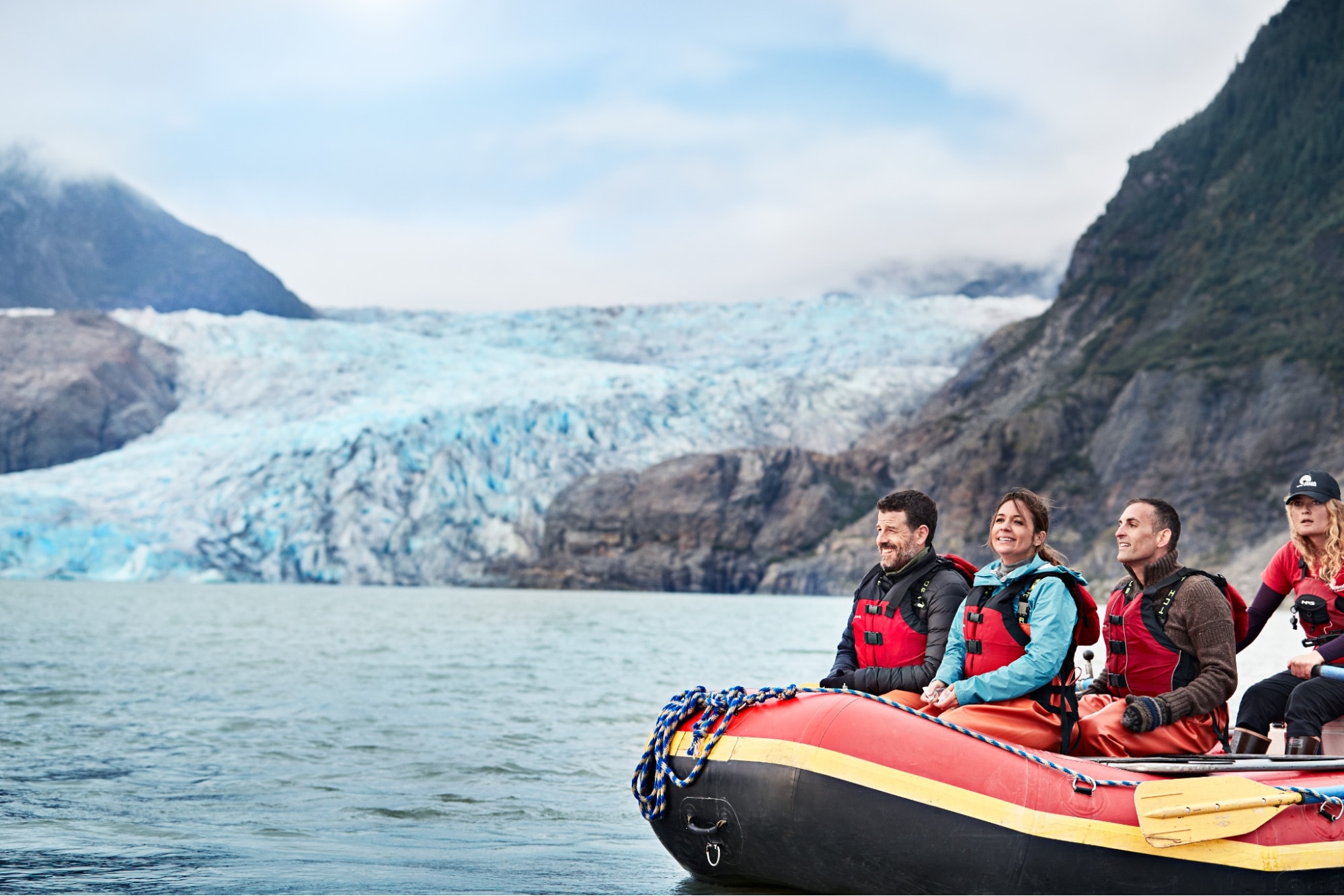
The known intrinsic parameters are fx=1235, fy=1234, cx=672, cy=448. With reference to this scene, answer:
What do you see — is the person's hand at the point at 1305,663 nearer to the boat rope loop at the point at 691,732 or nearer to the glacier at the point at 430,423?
the boat rope loop at the point at 691,732

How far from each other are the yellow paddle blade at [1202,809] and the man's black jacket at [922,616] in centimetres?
99

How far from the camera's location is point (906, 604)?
17.0ft

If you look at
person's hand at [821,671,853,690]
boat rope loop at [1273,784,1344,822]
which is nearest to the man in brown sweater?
boat rope loop at [1273,784,1344,822]

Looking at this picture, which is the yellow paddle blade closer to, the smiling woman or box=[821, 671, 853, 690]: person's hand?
the smiling woman

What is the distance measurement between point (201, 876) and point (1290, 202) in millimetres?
52744

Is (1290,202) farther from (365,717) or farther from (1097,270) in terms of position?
(365,717)

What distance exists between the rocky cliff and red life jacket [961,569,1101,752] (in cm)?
5533

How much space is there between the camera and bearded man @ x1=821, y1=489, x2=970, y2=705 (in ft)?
16.7

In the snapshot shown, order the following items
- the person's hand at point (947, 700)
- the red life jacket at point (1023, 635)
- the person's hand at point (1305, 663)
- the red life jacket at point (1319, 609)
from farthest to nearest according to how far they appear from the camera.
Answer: the red life jacket at point (1319, 609) < the person's hand at point (1305, 663) < the person's hand at point (947, 700) < the red life jacket at point (1023, 635)

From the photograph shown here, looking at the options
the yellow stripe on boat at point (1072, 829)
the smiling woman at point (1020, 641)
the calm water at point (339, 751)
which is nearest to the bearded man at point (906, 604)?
the smiling woman at point (1020, 641)

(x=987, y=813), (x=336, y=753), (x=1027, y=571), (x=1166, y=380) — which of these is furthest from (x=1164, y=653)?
(x=1166, y=380)

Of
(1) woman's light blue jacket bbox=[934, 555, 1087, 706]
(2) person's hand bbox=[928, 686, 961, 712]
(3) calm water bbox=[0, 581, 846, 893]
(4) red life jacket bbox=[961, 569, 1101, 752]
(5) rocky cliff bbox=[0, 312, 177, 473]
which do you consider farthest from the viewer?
(5) rocky cliff bbox=[0, 312, 177, 473]

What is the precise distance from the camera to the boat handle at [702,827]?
4.84 m

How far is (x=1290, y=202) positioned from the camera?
49.3m
